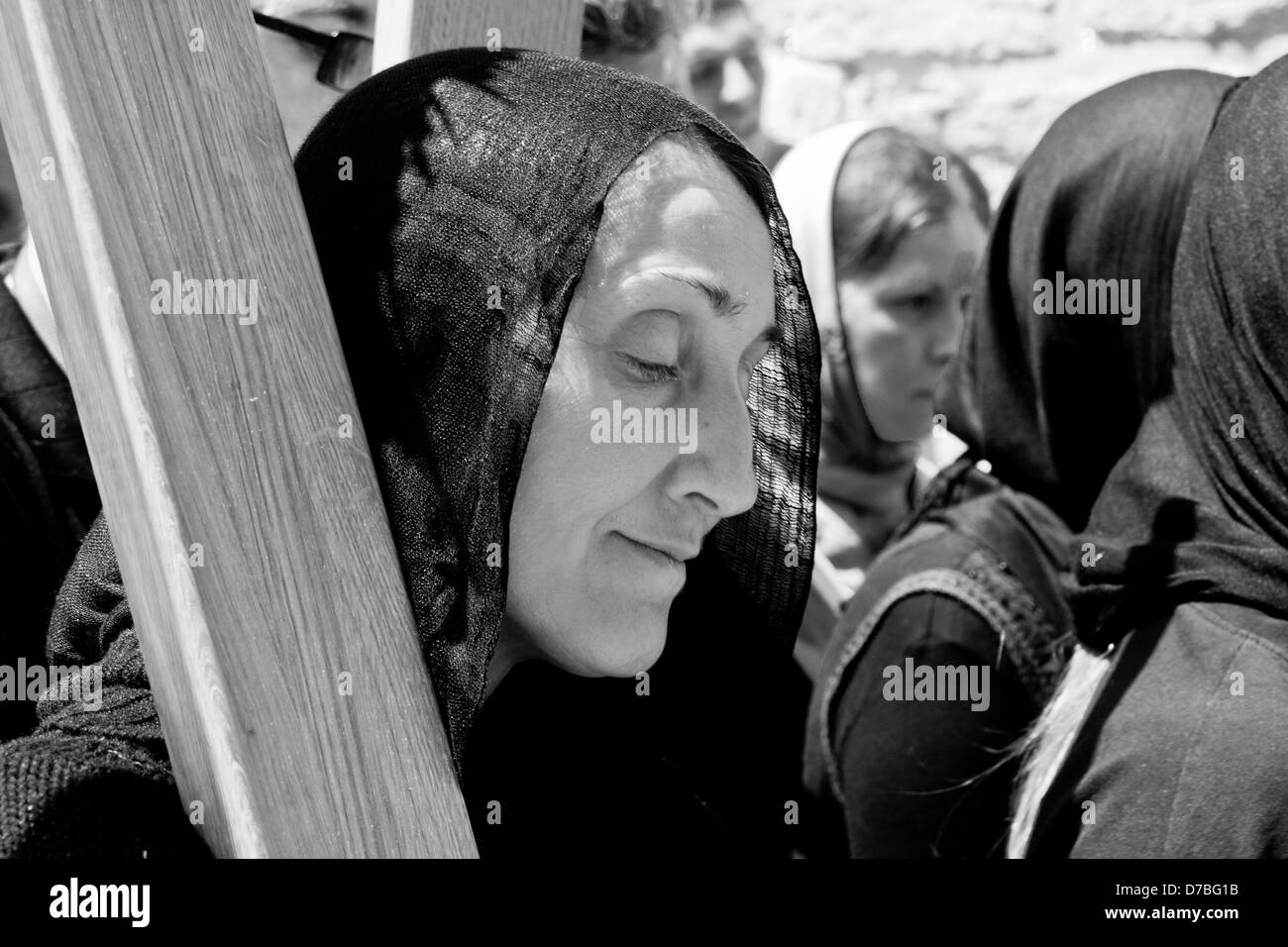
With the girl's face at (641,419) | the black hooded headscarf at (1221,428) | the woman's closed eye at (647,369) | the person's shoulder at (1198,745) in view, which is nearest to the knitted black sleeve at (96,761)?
the girl's face at (641,419)

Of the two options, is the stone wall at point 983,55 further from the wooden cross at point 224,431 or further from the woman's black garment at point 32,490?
the wooden cross at point 224,431

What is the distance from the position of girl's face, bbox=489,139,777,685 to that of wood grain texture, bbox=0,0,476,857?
0.60 ft

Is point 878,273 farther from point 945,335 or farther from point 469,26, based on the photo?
point 469,26

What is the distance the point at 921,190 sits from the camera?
316 centimetres

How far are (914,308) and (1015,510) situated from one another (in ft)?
3.24

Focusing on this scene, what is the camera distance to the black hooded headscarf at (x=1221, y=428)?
1.71 metres

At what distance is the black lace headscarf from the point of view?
125 centimetres

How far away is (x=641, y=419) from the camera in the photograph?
4.35ft

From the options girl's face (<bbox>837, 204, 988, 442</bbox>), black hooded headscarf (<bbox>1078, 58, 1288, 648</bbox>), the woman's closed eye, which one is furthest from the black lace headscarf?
girl's face (<bbox>837, 204, 988, 442</bbox>)

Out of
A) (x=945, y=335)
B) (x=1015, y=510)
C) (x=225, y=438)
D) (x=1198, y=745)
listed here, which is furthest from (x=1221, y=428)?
(x=945, y=335)

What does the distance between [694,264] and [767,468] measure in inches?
15.5

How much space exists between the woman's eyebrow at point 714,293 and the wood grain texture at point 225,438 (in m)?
0.31

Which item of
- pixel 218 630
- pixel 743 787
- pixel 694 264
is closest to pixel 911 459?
pixel 743 787
